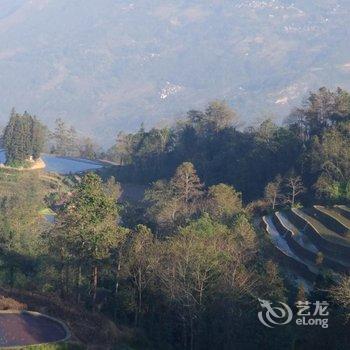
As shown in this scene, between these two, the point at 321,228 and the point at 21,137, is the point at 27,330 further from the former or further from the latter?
the point at 21,137

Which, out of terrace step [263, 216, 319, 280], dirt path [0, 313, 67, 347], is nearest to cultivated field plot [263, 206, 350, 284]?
terrace step [263, 216, 319, 280]

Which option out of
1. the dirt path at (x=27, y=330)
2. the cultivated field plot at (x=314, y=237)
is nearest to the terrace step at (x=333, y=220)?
the cultivated field plot at (x=314, y=237)

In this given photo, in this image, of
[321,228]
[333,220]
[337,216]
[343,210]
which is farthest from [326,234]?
[343,210]

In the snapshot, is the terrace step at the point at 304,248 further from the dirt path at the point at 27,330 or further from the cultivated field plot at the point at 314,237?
the dirt path at the point at 27,330

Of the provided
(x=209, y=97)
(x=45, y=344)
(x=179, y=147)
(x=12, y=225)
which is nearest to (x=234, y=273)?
(x=45, y=344)

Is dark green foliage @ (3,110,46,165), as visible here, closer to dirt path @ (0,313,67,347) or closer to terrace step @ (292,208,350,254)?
terrace step @ (292,208,350,254)

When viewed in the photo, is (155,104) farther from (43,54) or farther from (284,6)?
(284,6)
